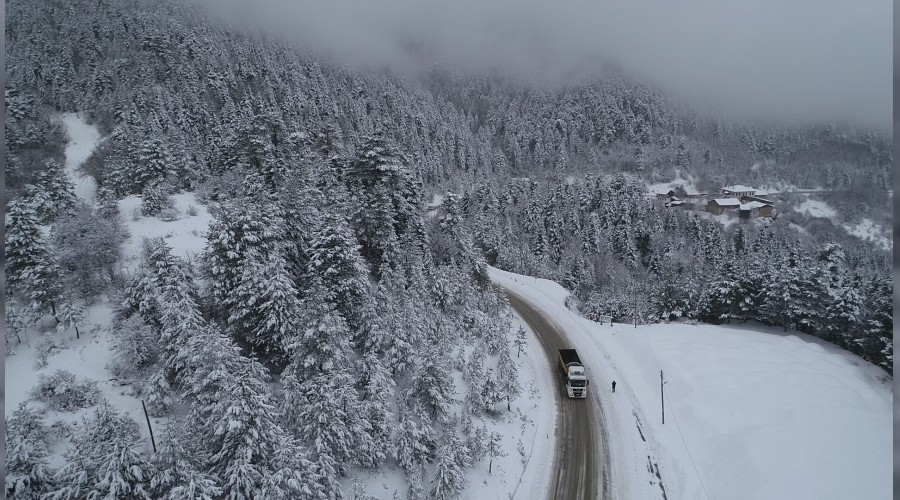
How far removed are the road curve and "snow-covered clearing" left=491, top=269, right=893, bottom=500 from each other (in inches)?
30.6

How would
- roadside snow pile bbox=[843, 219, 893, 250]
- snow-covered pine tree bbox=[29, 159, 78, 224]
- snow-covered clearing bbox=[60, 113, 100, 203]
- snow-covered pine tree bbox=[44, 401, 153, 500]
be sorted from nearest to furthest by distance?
snow-covered pine tree bbox=[44, 401, 153, 500] → snow-covered pine tree bbox=[29, 159, 78, 224] → snow-covered clearing bbox=[60, 113, 100, 203] → roadside snow pile bbox=[843, 219, 893, 250]

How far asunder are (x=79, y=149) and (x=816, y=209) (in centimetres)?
20411

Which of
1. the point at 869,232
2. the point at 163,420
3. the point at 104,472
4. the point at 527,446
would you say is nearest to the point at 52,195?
the point at 163,420

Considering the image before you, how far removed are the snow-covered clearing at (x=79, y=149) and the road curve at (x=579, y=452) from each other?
45.6m

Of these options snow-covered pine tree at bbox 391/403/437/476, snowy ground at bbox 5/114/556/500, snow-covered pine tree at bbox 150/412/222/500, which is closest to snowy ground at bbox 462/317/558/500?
snowy ground at bbox 5/114/556/500

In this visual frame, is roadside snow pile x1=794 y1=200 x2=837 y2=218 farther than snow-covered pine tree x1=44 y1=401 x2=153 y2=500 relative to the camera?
Yes

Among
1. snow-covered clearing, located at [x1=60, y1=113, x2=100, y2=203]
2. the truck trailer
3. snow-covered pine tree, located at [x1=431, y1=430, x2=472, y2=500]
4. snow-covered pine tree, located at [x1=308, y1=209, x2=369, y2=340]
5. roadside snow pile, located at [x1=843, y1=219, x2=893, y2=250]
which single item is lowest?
roadside snow pile, located at [x1=843, y1=219, x2=893, y2=250]

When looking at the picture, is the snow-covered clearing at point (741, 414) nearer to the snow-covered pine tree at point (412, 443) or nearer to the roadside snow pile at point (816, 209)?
the snow-covered pine tree at point (412, 443)

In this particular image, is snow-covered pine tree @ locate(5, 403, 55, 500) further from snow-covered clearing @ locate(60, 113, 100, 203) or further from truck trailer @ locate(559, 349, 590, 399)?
snow-covered clearing @ locate(60, 113, 100, 203)

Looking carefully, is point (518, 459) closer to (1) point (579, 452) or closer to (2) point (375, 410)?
(1) point (579, 452)

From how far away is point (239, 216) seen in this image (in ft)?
80.4

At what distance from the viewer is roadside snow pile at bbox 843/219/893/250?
130000mm

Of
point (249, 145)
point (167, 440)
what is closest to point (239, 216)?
point (167, 440)

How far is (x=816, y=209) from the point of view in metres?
150
